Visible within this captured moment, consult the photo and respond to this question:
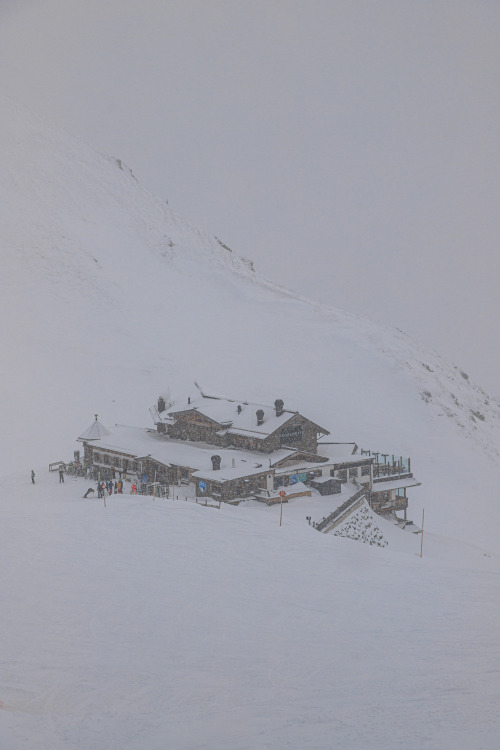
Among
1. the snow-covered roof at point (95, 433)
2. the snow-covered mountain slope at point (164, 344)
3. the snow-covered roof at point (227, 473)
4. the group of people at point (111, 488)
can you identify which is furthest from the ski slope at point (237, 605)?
the snow-covered roof at point (95, 433)

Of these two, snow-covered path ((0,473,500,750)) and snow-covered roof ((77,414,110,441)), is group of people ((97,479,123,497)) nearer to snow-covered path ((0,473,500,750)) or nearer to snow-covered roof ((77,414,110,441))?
snow-covered path ((0,473,500,750))

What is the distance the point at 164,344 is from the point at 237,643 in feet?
210

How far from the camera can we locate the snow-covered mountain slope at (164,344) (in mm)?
55031

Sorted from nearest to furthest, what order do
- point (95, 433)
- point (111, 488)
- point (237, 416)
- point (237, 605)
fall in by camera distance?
point (237, 605), point (111, 488), point (237, 416), point (95, 433)

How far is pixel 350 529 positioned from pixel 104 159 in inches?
4090

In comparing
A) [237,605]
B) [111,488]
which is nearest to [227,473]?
[111,488]

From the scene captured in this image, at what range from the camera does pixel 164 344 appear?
3024 inches

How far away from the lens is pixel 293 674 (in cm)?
1302

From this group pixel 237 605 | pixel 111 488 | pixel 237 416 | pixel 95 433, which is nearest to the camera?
pixel 237 605

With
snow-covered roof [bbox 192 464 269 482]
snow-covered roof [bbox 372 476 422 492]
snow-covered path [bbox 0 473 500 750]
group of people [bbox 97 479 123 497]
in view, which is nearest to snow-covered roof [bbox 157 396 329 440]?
snow-covered roof [bbox 192 464 269 482]

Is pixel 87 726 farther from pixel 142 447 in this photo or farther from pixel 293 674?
pixel 142 447

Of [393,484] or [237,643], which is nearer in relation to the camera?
[237,643]

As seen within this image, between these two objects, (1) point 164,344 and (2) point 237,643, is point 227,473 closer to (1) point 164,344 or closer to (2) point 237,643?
(2) point 237,643

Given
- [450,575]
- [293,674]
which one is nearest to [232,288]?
[450,575]
